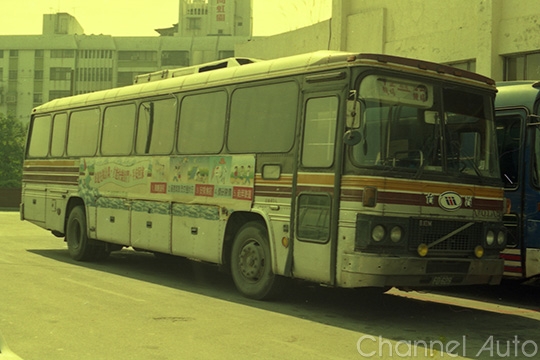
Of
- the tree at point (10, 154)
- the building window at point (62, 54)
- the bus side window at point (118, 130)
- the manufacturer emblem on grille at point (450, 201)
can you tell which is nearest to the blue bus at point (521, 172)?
the manufacturer emblem on grille at point (450, 201)

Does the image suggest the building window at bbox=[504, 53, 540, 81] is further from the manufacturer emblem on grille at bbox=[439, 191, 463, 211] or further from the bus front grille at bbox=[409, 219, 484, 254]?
the manufacturer emblem on grille at bbox=[439, 191, 463, 211]

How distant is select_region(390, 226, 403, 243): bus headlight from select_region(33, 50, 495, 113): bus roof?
1894 mm

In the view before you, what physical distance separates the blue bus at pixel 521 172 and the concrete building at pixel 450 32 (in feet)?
33.6

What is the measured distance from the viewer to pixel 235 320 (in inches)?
363

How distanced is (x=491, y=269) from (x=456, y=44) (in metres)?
14.5

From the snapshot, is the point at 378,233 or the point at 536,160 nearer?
the point at 378,233

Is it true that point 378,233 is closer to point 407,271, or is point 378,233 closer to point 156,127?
point 407,271

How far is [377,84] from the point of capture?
375 inches

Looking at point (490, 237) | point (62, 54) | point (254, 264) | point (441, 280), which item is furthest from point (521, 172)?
point (62, 54)

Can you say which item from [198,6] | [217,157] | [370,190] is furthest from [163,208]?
[198,6]

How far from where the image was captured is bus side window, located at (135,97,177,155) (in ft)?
42.9

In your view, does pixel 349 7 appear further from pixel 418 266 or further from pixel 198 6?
pixel 198 6

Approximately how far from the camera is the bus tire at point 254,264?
10648 mm

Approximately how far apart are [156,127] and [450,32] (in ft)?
41.9
